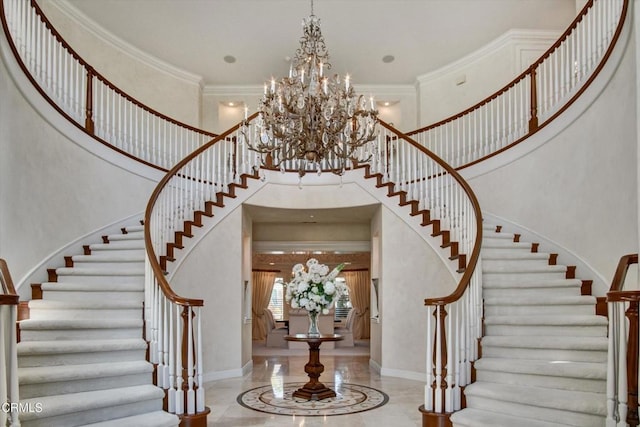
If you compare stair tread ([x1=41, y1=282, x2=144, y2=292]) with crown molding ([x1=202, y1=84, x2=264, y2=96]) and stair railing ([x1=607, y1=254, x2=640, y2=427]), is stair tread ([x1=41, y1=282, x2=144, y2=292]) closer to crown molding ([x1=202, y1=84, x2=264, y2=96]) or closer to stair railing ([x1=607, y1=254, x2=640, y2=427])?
stair railing ([x1=607, y1=254, x2=640, y2=427])

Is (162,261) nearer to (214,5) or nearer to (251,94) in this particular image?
(214,5)

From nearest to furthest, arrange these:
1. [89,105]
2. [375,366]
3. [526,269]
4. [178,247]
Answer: [526,269] → [178,247] → [89,105] → [375,366]

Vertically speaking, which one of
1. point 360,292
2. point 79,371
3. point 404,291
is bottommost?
point 360,292

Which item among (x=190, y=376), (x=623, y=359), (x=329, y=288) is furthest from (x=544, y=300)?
(x=190, y=376)

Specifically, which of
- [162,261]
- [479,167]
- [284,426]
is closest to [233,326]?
[162,261]

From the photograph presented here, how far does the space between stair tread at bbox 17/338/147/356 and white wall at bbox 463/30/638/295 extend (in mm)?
4477

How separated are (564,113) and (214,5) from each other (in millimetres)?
5308

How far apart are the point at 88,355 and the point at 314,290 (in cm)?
260

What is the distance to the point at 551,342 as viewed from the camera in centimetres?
454

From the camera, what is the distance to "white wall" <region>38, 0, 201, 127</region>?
852 cm

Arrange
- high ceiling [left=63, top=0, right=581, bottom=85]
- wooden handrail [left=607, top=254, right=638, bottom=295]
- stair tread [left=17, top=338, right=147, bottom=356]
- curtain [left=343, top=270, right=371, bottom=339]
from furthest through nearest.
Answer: curtain [left=343, top=270, right=371, bottom=339] → high ceiling [left=63, top=0, right=581, bottom=85] → stair tread [left=17, top=338, right=147, bottom=356] → wooden handrail [left=607, top=254, right=638, bottom=295]

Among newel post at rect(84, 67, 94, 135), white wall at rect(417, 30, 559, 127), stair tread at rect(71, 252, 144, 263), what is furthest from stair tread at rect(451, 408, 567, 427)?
white wall at rect(417, 30, 559, 127)

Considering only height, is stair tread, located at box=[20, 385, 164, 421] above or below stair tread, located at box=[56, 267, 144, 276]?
below

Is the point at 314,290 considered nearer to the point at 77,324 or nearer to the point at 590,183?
the point at 77,324
